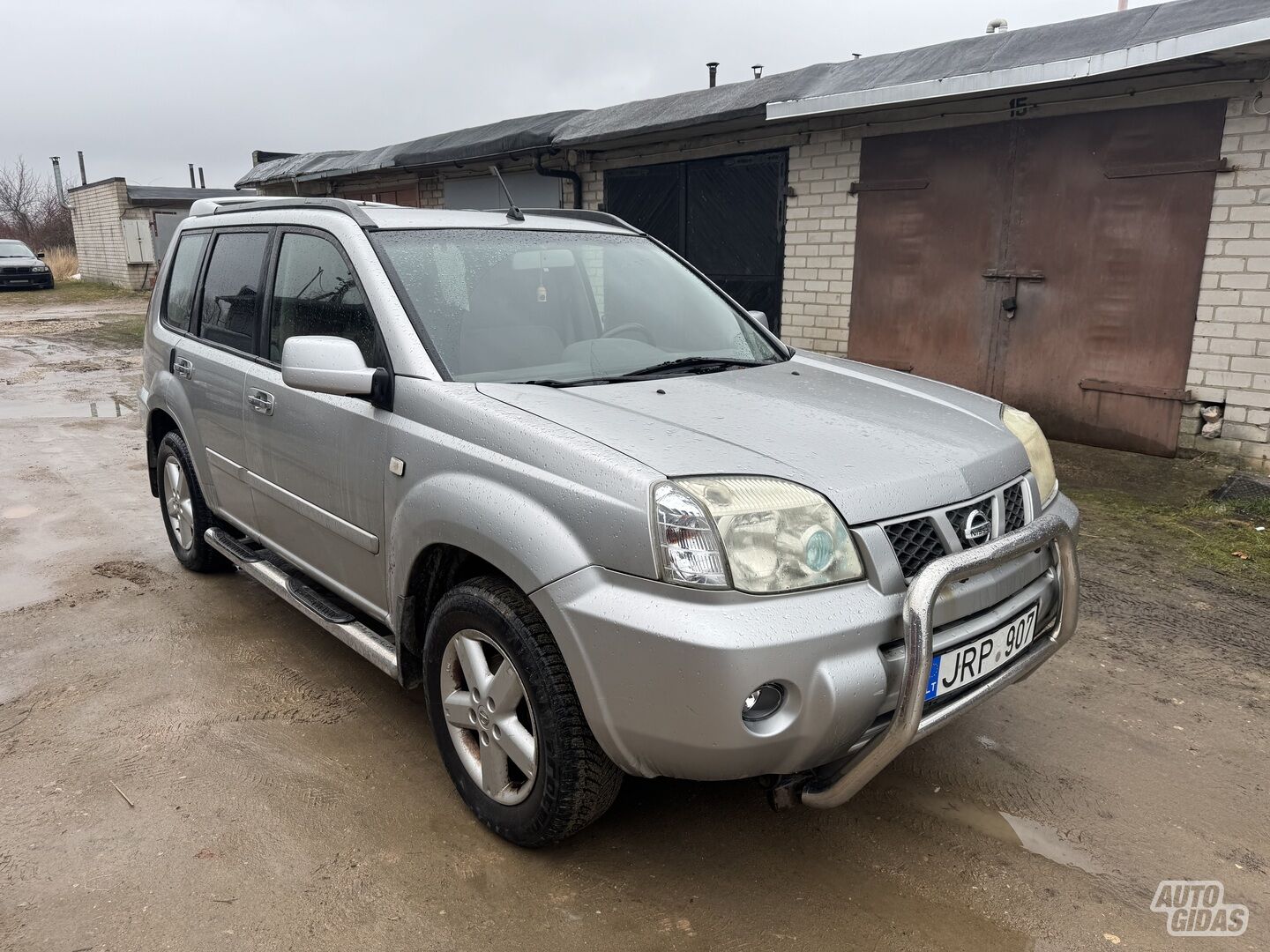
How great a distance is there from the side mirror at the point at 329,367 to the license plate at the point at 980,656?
1.76 metres

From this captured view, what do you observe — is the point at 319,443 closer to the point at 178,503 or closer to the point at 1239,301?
the point at 178,503

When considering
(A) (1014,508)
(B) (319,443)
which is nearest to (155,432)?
(B) (319,443)

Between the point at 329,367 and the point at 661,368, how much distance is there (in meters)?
1.06

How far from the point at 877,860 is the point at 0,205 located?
60268mm

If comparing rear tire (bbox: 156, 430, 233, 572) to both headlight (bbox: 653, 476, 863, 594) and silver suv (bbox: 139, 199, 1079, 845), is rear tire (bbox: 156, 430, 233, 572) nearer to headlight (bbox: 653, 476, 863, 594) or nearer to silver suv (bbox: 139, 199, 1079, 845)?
silver suv (bbox: 139, 199, 1079, 845)

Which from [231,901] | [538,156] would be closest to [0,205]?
[538,156]

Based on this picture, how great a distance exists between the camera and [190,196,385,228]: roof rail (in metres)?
3.21

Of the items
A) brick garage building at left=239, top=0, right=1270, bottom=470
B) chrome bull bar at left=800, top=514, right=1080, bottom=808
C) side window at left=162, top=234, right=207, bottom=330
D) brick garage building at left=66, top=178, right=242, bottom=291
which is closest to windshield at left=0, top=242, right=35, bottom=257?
brick garage building at left=66, top=178, right=242, bottom=291

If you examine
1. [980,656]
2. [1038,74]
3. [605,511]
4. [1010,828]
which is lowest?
[1010,828]

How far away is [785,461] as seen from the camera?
7.54 feet

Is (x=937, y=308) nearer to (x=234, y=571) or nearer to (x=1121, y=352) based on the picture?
(x=1121, y=352)

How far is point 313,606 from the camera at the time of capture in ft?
10.9

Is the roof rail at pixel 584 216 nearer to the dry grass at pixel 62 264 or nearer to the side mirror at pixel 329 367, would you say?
the side mirror at pixel 329 367

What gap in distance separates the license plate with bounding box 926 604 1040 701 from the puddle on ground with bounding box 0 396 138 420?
367 inches
